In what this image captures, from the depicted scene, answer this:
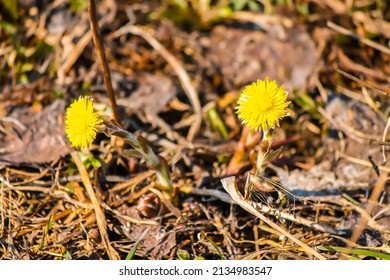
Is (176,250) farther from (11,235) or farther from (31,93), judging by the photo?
(31,93)

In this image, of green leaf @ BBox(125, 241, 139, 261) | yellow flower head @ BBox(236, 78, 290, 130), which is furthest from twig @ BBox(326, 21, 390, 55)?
green leaf @ BBox(125, 241, 139, 261)

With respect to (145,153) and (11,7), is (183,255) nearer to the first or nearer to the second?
(145,153)

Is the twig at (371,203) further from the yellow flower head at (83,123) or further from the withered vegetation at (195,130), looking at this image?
the yellow flower head at (83,123)

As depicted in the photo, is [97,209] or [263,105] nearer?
[263,105]

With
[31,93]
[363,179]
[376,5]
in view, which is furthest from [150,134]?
[376,5]

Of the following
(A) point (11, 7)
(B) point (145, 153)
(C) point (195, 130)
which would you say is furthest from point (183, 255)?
(A) point (11, 7)
